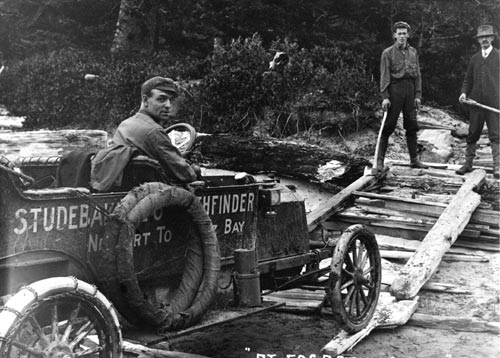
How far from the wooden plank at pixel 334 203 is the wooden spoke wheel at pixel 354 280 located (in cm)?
238

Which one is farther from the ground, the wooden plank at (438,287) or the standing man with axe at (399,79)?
the standing man with axe at (399,79)

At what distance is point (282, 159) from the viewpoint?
11.1 m

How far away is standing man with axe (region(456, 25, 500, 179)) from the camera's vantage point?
10484 millimetres

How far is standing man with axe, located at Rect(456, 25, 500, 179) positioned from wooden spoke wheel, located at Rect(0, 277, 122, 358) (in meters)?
7.71

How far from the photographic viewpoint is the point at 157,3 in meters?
17.2

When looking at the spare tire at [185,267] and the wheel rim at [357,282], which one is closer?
the spare tire at [185,267]

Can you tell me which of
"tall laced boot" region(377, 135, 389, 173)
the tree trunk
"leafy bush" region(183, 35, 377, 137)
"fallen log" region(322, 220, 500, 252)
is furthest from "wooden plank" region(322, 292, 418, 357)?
the tree trunk

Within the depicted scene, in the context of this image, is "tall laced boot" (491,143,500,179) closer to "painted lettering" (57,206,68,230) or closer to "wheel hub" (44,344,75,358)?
"painted lettering" (57,206,68,230)

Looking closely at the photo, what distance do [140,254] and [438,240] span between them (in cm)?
454

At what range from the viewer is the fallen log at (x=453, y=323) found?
650 centimetres

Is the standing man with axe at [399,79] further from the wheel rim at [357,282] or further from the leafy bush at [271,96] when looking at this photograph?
the wheel rim at [357,282]

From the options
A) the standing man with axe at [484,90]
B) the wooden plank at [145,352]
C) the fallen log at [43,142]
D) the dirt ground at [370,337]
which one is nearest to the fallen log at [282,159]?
the standing man with axe at [484,90]

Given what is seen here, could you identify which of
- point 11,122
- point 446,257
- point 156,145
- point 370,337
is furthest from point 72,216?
point 11,122

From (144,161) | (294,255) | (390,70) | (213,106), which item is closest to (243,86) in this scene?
(213,106)
